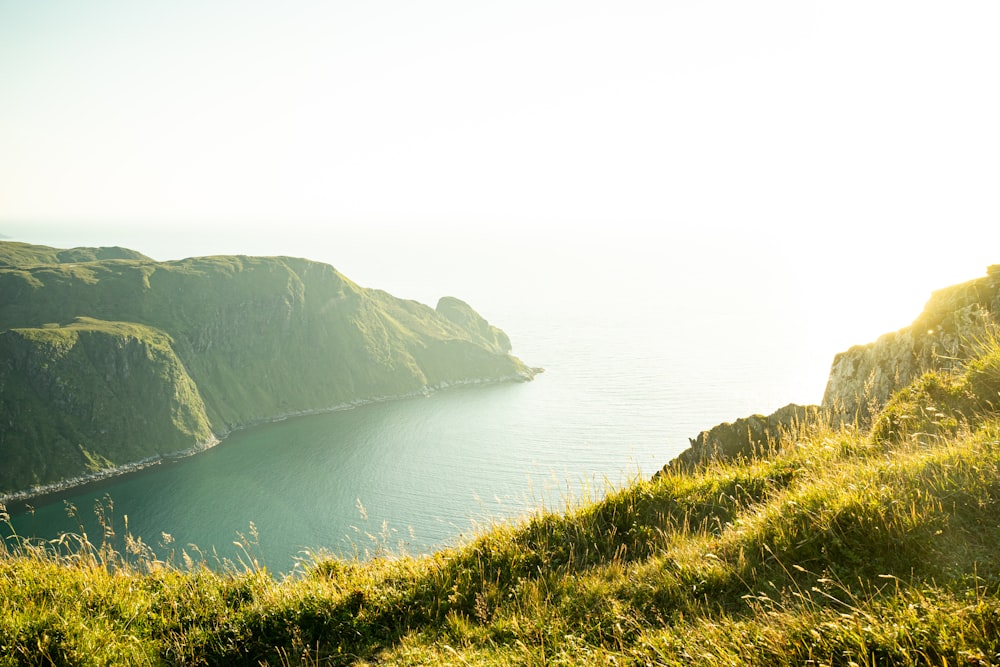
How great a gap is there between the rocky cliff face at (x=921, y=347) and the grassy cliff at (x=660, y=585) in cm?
492

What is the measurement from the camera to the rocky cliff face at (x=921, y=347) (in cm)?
1242

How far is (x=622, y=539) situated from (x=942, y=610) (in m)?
3.94

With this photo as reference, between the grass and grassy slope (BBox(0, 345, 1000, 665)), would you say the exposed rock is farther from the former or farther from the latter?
the grass

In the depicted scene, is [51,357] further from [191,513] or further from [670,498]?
[670,498]

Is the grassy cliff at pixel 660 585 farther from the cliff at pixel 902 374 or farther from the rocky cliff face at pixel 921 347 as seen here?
the rocky cliff face at pixel 921 347

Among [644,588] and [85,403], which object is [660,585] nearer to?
[644,588]

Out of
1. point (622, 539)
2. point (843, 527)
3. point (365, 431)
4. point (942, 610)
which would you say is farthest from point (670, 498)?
point (365, 431)

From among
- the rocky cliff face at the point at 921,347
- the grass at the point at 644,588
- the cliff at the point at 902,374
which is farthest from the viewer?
the rocky cliff face at the point at 921,347

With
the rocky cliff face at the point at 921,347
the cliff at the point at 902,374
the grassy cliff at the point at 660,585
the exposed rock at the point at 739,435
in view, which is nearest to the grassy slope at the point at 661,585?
the grassy cliff at the point at 660,585

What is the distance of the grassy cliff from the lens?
4031mm

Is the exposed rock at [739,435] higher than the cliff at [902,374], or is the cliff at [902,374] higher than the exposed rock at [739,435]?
the cliff at [902,374]

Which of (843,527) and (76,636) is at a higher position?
(843,527)

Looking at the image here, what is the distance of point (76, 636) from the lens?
582cm

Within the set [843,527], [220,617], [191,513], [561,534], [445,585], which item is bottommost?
[191,513]
